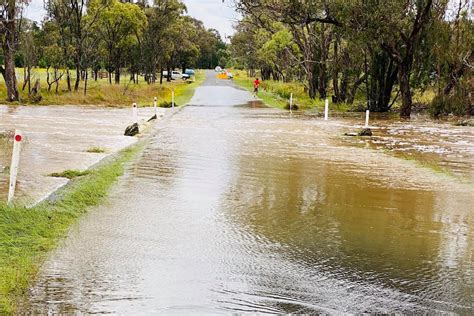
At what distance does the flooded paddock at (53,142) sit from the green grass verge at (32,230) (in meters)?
0.60

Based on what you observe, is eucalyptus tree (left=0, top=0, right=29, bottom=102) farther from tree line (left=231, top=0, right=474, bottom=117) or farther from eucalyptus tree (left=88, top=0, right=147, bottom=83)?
tree line (left=231, top=0, right=474, bottom=117)

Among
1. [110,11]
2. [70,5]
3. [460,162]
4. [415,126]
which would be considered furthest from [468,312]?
[110,11]

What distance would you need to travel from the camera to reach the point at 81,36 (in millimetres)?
50438

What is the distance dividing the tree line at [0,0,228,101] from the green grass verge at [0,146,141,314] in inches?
826

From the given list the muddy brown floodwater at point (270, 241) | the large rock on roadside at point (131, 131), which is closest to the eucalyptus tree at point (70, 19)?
the large rock on roadside at point (131, 131)

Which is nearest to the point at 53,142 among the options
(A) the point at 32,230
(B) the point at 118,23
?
(A) the point at 32,230

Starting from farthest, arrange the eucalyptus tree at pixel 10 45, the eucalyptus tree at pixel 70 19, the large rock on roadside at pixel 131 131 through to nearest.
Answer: the eucalyptus tree at pixel 70 19
the eucalyptus tree at pixel 10 45
the large rock on roadside at pixel 131 131

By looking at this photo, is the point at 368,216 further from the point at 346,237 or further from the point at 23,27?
the point at 23,27

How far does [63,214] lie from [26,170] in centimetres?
429

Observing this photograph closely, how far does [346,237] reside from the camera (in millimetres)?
7902

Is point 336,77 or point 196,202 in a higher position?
point 336,77

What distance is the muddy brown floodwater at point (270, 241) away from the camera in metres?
5.61

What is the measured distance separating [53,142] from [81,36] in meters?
34.9

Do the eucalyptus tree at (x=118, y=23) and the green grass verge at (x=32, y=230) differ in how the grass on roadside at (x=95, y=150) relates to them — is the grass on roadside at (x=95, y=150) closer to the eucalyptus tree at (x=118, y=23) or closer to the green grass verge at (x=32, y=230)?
the green grass verge at (x=32, y=230)
